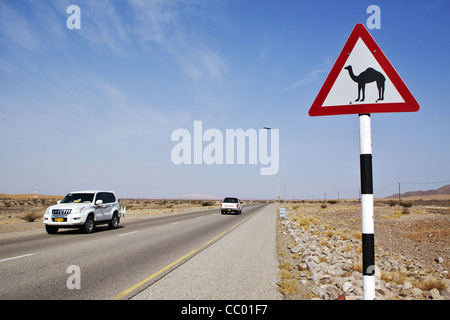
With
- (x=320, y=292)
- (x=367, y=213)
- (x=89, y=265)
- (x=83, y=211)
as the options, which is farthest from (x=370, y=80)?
(x=83, y=211)

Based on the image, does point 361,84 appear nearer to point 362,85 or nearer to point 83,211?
point 362,85

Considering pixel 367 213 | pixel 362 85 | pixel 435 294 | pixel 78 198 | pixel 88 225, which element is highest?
pixel 362 85

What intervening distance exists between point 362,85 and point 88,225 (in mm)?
14957

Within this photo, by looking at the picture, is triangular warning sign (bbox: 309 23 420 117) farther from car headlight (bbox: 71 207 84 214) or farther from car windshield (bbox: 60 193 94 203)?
car windshield (bbox: 60 193 94 203)

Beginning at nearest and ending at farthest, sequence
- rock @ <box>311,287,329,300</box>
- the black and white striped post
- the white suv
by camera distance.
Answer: the black and white striped post → rock @ <box>311,287,329,300</box> → the white suv

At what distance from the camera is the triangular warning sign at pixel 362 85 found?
3.15 m

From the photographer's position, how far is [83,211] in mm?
14742

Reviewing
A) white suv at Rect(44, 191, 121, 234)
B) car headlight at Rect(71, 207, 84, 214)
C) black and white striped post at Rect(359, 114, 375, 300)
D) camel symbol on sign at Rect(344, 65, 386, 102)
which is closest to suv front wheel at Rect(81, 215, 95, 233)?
white suv at Rect(44, 191, 121, 234)

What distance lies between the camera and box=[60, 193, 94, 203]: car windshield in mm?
15623

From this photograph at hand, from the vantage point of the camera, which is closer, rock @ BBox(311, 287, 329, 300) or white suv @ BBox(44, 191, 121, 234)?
rock @ BBox(311, 287, 329, 300)

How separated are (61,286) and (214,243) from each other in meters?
6.86

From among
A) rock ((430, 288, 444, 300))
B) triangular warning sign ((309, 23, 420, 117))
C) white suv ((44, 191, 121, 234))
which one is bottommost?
rock ((430, 288, 444, 300))

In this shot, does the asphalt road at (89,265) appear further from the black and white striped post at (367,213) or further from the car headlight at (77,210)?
the black and white striped post at (367,213)

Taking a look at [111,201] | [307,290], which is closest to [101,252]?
[307,290]
